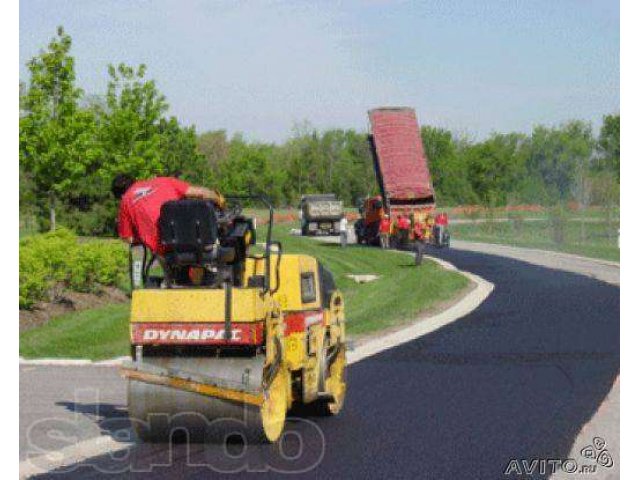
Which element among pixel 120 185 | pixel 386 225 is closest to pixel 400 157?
pixel 386 225

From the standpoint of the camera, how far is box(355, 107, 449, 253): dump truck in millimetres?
50875

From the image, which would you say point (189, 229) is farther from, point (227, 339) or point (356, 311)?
point (356, 311)

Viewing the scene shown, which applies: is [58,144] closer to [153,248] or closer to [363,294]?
[363,294]

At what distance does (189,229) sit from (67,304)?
1476 cm

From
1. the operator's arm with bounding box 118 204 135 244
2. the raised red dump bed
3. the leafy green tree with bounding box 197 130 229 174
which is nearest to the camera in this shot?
the operator's arm with bounding box 118 204 135 244

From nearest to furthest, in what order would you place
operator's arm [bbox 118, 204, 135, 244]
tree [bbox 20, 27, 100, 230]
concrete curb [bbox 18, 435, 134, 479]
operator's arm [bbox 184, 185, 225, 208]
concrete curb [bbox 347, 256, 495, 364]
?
concrete curb [bbox 18, 435, 134, 479] → operator's arm [bbox 184, 185, 225, 208] → operator's arm [bbox 118, 204, 135, 244] → concrete curb [bbox 347, 256, 495, 364] → tree [bbox 20, 27, 100, 230]

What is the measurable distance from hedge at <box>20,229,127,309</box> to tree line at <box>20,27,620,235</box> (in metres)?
6.50

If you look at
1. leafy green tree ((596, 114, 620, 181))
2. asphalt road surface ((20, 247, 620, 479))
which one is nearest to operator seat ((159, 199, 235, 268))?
asphalt road surface ((20, 247, 620, 479))

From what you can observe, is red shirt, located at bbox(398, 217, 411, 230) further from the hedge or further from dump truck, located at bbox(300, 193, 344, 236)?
the hedge

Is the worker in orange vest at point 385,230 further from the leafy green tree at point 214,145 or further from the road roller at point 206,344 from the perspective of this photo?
the leafy green tree at point 214,145

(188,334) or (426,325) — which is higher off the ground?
(188,334)

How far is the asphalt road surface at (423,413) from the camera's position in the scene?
34.5ft

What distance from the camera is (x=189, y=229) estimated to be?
10.9 m
